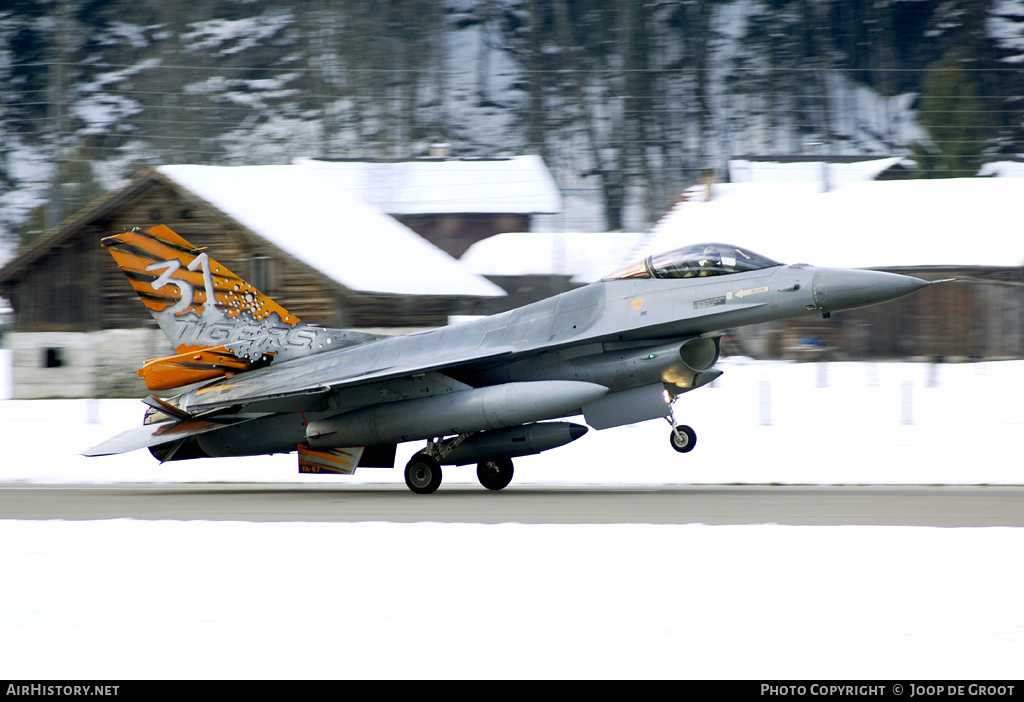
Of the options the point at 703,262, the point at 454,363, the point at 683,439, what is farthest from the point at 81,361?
the point at 683,439

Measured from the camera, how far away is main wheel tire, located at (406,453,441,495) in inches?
606

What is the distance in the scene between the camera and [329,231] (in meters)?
33.6

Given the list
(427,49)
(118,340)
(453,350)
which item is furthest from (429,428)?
(427,49)

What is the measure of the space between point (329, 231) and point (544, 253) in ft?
95.0

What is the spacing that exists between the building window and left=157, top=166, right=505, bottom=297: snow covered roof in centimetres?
639

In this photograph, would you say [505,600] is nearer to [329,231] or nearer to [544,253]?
[329,231]

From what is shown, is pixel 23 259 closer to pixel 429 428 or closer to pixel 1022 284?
pixel 429 428

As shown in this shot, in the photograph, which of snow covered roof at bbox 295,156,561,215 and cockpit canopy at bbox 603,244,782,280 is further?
snow covered roof at bbox 295,156,561,215

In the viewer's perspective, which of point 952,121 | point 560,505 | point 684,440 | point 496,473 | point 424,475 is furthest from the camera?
point 952,121

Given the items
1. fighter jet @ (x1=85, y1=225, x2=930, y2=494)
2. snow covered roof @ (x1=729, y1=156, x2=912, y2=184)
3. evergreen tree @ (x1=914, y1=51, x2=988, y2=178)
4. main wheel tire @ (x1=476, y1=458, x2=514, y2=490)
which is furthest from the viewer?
evergreen tree @ (x1=914, y1=51, x2=988, y2=178)

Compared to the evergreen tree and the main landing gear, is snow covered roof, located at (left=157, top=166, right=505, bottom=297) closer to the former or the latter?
the main landing gear

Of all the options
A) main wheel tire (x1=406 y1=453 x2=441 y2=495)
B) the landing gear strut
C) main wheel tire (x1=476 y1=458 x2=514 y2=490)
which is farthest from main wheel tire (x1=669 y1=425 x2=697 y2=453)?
main wheel tire (x1=406 y1=453 x2=441 y2=495)

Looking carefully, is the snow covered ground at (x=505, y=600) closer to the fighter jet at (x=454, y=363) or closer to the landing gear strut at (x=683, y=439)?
the landing gear strut at (x=683, y=439)

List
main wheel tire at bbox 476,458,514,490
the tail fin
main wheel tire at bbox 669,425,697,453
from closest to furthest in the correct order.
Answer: main wheel tire at bbox 669,425,697,453, main wheel tire at bbox 476,458,514,490, the tail fin
